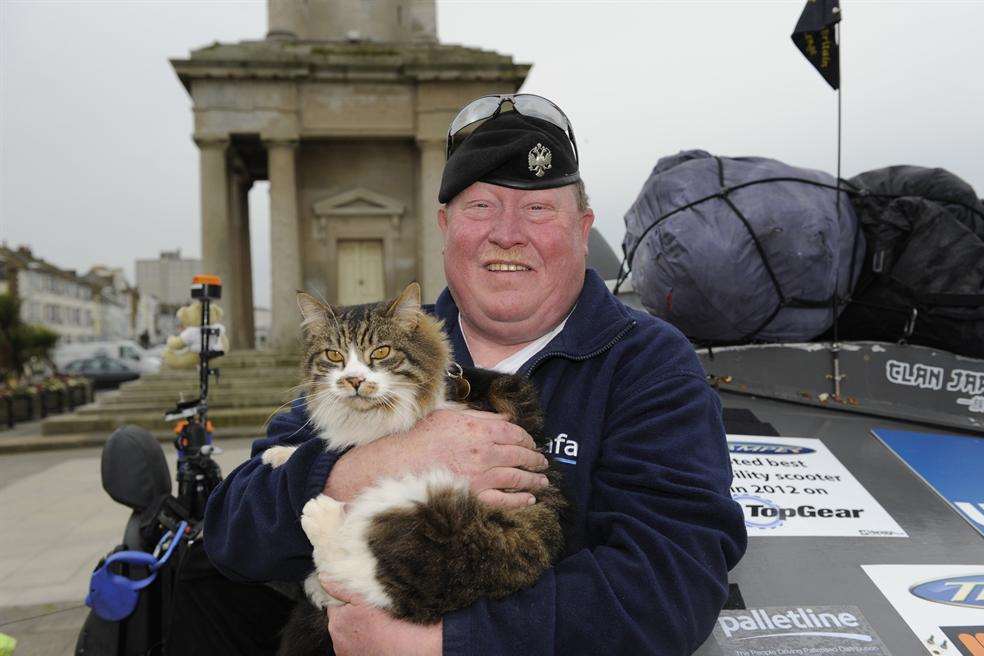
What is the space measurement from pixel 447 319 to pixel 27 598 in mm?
5507

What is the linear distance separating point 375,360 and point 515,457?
56 cm

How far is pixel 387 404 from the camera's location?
6.04ft

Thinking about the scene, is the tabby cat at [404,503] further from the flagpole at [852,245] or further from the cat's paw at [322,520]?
the flagpole at [852,245]

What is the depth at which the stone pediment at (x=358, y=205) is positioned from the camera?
19188 millimetres

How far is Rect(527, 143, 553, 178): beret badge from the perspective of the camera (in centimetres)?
204

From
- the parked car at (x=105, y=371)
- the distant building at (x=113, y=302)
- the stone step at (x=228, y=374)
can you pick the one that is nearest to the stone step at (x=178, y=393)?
the stone step at (x=228, y=374)

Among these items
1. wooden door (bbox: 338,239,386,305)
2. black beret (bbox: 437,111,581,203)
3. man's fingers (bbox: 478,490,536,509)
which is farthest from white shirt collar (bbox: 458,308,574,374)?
wooden door (bbox: 338,239,386,305)

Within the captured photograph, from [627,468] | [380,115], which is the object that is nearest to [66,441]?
[380,115]

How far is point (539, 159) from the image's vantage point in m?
2.04

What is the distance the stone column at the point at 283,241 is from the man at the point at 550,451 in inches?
643

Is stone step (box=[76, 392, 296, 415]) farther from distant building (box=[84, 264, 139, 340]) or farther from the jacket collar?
distant building (box=[84, 264, 139, 340])

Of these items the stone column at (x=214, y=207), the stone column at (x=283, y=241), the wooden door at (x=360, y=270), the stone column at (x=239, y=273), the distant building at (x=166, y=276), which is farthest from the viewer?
the distant building at (x=166, y=276)

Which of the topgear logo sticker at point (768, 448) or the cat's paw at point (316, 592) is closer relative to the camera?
the cat's paw at point (316, 592)

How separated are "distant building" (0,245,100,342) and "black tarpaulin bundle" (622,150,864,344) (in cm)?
5674
